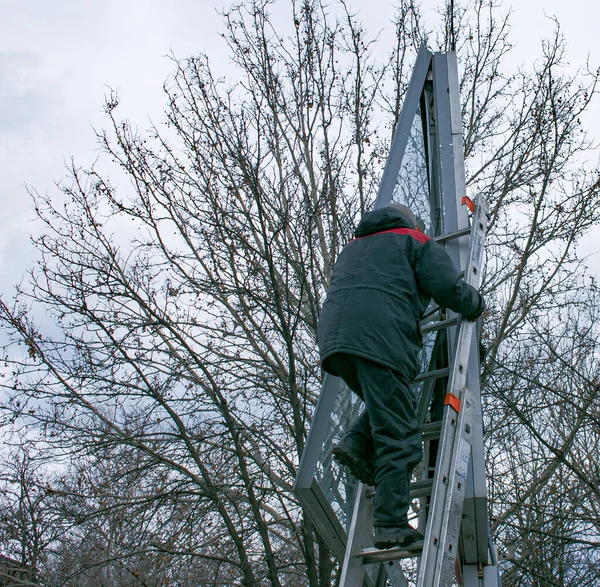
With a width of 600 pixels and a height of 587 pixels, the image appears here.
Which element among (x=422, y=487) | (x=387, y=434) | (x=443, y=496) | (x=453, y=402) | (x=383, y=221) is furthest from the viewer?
(x=383, y=221)

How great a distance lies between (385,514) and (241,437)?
18.6ft

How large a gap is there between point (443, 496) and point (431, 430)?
54 centimetres

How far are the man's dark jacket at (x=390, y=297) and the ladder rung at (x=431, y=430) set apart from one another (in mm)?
335

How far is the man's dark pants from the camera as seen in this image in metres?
2.99

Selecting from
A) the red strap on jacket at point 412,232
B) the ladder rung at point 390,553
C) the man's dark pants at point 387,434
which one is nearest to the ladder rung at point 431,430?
the man's dark pants at point 387,434

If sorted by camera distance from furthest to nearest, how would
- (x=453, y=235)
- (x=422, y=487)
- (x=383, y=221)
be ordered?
(x=453, y=235)
(x=383, y=221)
(x=422, y=487)

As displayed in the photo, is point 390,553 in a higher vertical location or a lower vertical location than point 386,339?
lower

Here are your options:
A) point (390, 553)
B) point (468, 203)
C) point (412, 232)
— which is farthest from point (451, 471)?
point (468, 203)

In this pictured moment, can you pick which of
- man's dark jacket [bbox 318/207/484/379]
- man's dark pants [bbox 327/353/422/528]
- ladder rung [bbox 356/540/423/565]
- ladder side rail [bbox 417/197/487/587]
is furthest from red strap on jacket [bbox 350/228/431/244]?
ladder rung [bbox 356/540/423/565]

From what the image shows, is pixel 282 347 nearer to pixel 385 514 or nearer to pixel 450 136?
pixel 450 136

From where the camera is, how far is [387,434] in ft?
10.2

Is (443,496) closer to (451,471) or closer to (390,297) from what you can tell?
(451,471)

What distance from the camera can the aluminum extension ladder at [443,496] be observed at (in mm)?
2820

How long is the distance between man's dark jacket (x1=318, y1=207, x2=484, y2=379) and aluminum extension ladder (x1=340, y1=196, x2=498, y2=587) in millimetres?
234
